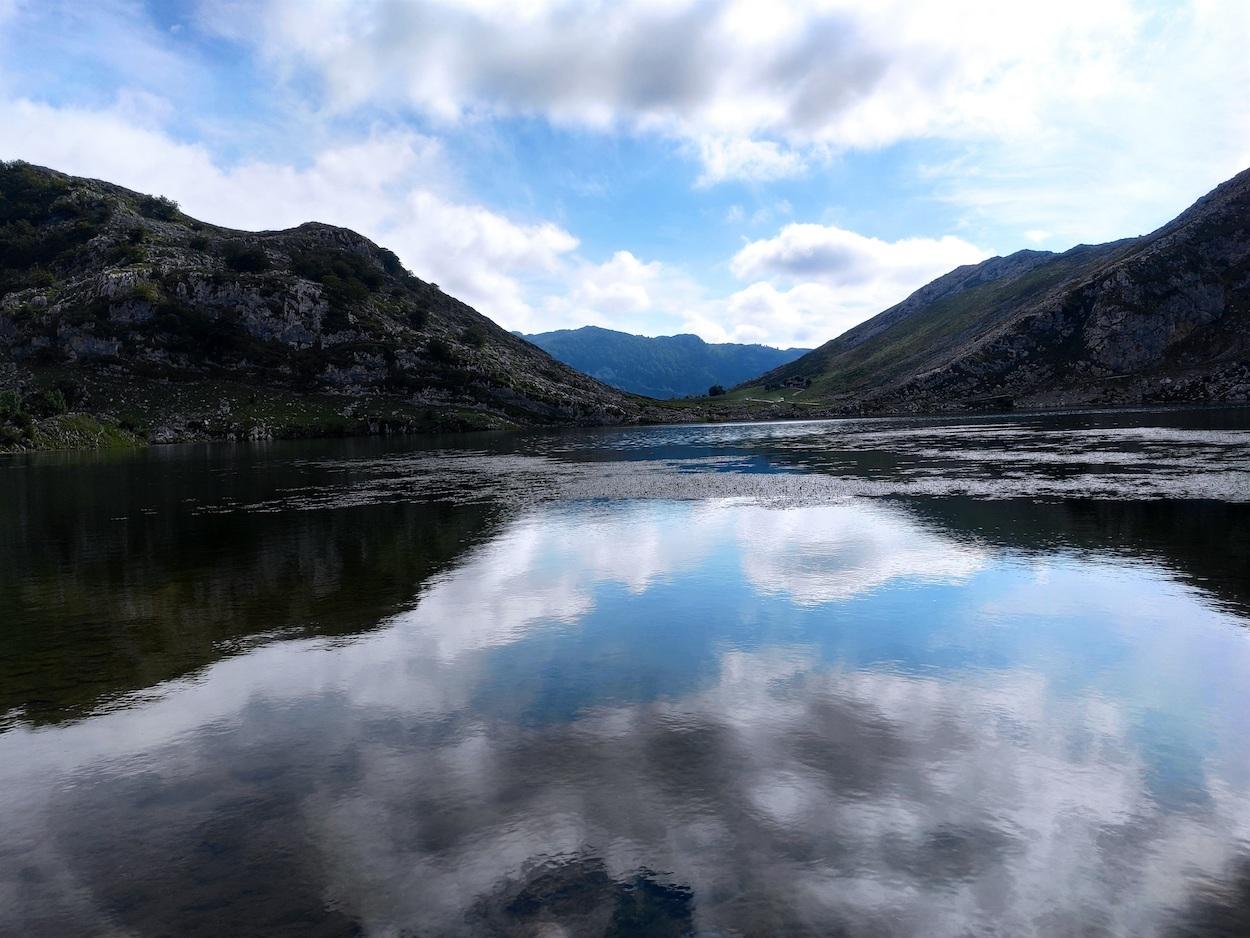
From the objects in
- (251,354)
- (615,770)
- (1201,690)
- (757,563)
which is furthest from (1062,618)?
(251,354)

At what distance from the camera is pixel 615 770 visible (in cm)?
1315

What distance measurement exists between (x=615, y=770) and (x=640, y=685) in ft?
13.9

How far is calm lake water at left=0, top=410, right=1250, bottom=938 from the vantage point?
382 inches

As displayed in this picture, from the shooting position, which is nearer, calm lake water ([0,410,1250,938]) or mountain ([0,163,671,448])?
calm lake water ([0,410,1250,938])

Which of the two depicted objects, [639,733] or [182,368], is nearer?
[639,733]

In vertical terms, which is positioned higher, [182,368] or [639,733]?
[182,368]

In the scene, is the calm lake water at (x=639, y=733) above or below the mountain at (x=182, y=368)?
below

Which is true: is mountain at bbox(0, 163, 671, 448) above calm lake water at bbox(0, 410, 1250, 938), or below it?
above

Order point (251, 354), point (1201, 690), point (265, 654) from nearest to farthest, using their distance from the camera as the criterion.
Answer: point (1201, 690), point (265, 654), point (251, 354)

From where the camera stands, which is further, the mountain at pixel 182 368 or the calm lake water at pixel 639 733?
the mountain at pixel 182 368

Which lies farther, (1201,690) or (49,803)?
(1201,690)

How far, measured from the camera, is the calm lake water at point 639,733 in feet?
31.8

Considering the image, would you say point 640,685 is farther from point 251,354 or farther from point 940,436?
point 251,354

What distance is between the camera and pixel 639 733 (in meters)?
14.7
